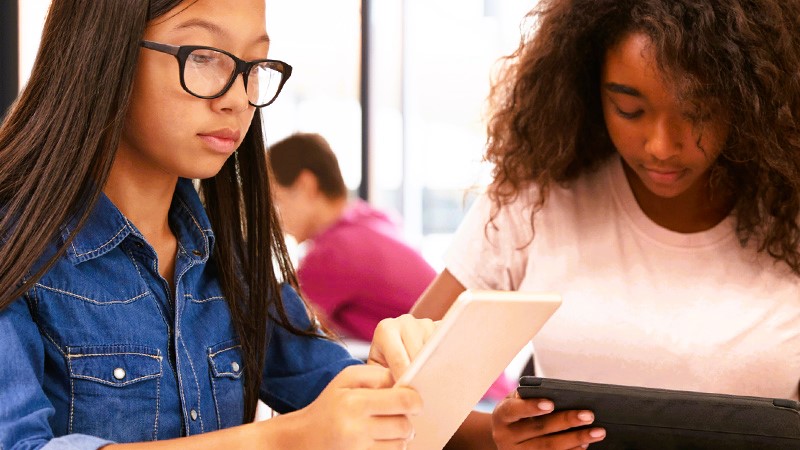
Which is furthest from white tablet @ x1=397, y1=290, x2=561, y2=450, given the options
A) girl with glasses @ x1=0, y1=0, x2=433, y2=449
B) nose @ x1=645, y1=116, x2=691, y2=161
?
nose @ x1=645, y1=116, x2=691, y2=161

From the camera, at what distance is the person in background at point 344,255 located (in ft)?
11.6

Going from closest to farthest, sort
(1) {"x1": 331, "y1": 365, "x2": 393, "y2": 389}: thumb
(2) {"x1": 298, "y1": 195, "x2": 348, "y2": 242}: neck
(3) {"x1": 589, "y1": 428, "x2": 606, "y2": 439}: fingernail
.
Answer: (1) {"x1": 331, "y1": 365, "x2": 393, "y2": 389}: thumb → (3) {"x1": 589, "y1": 428, "x2": 606, "y2": 439}: fingernail → (2) {"x1": 298, "y1": 195, "x2": 348, "y2": 242}: neck

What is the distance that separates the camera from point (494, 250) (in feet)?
6.04

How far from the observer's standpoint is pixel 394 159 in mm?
6035

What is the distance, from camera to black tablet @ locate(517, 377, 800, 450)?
1.23m

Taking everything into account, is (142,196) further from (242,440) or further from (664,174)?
(664,174)

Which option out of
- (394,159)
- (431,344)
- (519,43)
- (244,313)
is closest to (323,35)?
(394,159)

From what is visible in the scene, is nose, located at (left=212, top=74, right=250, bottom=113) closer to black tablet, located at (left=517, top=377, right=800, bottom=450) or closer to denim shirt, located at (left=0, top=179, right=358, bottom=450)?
denim shirt, located at (left=0, top=179, right=358, bottom=450)

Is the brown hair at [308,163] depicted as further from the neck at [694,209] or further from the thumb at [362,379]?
the thumb at [362,379]

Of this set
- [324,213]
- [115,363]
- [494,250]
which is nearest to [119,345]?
[115,363]

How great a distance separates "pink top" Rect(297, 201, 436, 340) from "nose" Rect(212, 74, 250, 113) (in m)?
2.34

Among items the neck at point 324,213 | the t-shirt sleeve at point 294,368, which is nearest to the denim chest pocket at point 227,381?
the t-shirt sleeve at point 294,368

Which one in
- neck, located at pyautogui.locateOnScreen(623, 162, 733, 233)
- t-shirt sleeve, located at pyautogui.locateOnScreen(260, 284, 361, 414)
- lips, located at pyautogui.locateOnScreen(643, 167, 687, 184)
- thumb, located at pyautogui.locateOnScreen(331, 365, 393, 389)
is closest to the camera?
thumb, located at pyautogui.locateOnScreen(331, 365, 393, 389)

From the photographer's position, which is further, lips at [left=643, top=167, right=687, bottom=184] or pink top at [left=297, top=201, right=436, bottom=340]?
pink top at [left=297, top=201, right=436, bottom=340]
